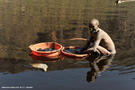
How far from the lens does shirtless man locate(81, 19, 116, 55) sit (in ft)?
27.4

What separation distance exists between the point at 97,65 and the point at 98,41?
109 cm

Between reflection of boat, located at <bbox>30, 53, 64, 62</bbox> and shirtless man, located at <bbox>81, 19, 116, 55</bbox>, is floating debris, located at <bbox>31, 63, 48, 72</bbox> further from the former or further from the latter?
shirtless man, located at <bbox>81, 19, 116, 55</bbox>

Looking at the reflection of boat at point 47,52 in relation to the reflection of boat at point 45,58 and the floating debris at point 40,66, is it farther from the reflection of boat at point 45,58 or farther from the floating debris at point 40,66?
the floating debris at point 40,66

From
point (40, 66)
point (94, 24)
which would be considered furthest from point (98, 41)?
point (40, 66)

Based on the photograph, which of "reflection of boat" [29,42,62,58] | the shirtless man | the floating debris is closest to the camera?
the floating debris

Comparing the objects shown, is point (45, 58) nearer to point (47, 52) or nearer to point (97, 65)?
point (47, 52)

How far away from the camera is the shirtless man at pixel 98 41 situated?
8.35 m

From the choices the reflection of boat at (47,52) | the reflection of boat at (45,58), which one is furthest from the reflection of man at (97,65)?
the reflection of boat at (47,52)

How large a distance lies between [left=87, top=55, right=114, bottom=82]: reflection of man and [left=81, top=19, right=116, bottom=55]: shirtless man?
0.35m

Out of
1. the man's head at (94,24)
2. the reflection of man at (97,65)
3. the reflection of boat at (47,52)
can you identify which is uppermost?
the man's head at (94,24)

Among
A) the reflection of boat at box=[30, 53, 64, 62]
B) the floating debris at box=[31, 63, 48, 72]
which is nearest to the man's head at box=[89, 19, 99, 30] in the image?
the reflection of boat at box=[30, 53, 64, 62]

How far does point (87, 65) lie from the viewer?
8.29 meters

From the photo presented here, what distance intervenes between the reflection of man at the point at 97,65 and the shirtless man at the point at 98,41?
0.35 meters

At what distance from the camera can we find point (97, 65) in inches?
324
